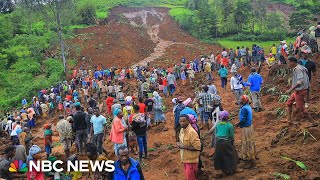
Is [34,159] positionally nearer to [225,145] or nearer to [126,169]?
[126,169]

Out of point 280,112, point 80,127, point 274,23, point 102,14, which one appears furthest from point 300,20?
point 80,127

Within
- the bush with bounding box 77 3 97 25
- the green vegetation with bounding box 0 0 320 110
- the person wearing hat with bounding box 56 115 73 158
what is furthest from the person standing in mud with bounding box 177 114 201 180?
the bush with bounding box 77 3 97 25

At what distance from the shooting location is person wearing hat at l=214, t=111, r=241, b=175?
6840mm

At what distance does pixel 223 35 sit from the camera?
5150cm

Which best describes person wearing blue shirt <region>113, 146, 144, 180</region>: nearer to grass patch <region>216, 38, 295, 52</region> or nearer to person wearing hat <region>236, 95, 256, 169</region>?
→ person wearing hat <region>236, 95, 256, 169</region>

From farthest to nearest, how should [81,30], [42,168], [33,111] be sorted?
[81,30] → [33,111] → [42,168]

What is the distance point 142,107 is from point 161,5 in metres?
66.0

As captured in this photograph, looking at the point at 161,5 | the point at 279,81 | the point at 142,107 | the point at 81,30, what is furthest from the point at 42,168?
the point at 161,5

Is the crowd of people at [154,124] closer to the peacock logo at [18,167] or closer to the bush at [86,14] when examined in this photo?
the peacock logo at [18,167]

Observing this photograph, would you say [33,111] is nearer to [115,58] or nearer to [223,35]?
[115,58]

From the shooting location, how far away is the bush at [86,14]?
5044 centimetres

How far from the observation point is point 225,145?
269 inches

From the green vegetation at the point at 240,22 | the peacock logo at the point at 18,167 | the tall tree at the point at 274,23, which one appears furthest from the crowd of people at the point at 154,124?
the tall tree at the point at 274,23

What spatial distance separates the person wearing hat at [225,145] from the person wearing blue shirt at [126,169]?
240 cm
